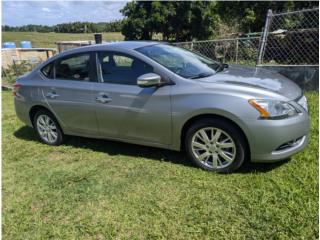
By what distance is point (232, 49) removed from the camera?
923 centimetres

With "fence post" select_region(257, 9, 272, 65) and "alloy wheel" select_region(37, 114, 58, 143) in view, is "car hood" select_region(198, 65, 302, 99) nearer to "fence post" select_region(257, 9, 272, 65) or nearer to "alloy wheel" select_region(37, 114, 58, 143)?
"alloy wheel" select_region(37, 114, 58, 143)

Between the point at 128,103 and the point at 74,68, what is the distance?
47.6 inches

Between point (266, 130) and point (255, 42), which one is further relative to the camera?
point (255, 42)

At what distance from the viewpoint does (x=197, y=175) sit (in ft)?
12.5

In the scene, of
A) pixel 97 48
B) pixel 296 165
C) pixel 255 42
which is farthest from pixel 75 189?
pixel 255 42

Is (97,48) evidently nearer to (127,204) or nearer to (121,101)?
(121,101)

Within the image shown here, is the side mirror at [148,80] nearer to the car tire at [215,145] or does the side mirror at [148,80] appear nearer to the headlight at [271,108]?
the car tire at [215,145]

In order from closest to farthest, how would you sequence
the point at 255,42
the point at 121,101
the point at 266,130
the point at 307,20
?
1. the point at 266,130
2. the point at 121,101
3. the point at 255,42
4. the point at 307,20

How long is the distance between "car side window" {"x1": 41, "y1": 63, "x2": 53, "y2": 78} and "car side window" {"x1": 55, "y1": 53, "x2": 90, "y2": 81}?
4.4 inches

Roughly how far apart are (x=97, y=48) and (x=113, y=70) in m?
0.45

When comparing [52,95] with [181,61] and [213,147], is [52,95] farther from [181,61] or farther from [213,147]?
[213,147]

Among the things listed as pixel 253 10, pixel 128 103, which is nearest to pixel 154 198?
pixel 128 103

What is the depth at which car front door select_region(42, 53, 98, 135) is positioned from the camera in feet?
→ 15.0

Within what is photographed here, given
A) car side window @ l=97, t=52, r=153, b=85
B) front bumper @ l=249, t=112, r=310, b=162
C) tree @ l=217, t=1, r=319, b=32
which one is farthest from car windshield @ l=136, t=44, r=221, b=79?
tree @ l=217, t=1, r=319, b=32
